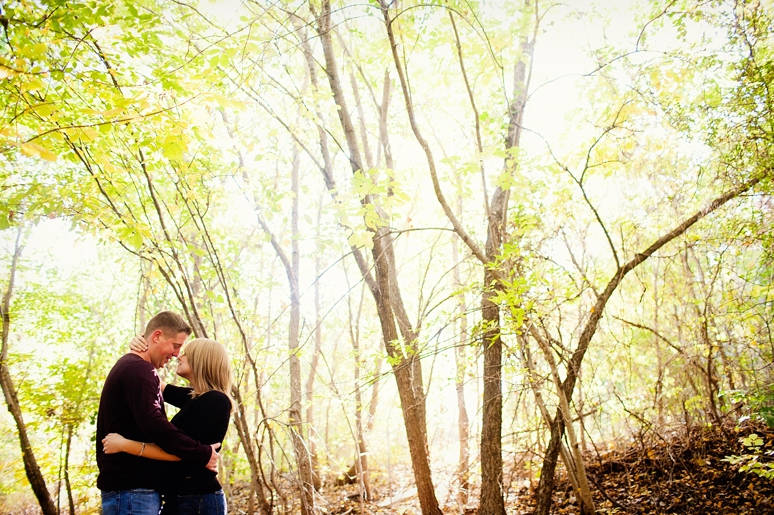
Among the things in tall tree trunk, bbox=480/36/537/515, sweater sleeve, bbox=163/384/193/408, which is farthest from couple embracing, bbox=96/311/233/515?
tall tree trunk, bbox=480/36/537/515

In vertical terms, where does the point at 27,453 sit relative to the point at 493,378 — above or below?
below

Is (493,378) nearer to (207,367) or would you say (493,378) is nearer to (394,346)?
(394,346)

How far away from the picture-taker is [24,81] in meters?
1.99

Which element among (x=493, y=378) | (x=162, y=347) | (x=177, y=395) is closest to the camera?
(x=162, y=347)

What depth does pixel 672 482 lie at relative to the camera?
414 centimetres

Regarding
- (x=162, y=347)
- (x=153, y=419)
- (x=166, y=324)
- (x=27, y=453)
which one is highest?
(x=166, y=324)

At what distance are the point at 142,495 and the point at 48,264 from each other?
45.3 feet

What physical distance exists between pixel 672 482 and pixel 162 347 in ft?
16.1

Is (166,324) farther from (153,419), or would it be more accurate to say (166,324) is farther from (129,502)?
(129,502)

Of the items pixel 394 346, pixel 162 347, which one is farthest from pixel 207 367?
pixel 394 346

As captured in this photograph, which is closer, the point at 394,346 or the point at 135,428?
the point at 135,428

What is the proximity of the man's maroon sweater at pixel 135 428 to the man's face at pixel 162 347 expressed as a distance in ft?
0.53

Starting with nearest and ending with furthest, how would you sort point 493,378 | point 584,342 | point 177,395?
point 177,395
point 584,342
point 493,378

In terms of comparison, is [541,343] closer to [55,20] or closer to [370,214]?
[370,214]
